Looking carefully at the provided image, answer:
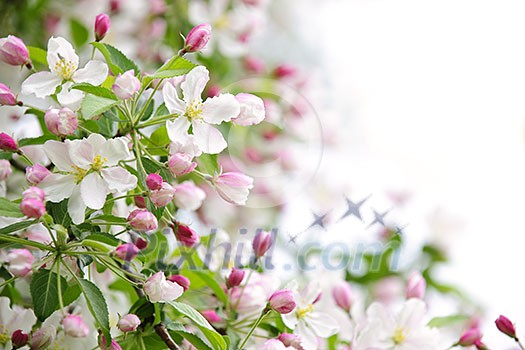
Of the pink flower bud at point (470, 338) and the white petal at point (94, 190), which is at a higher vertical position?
the pink flower bud at point (470, 338)

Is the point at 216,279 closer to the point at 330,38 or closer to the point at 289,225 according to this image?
the point at 289,225

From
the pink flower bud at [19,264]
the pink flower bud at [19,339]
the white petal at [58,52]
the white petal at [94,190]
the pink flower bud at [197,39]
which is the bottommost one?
the pink flower bud at [19,339]

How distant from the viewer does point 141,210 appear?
0.54 metres

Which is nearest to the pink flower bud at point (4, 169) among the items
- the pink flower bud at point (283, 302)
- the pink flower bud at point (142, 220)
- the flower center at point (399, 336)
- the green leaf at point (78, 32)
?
the pink flower bud at point (142, 220)

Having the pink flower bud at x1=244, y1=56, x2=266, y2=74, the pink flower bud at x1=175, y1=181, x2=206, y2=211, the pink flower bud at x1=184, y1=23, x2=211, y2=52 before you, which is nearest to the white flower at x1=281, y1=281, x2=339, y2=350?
the pink flower bud at x1=175, y1=181, x2=206, y2=211

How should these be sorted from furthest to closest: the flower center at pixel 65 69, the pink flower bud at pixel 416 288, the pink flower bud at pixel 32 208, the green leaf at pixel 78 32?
the green leaf at pixel 78 32
the pink flower bud at pixel 416 288
the flower center at pixel 65 69
the pink flower bud at pixel 32 208

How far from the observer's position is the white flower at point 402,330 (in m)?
0.66

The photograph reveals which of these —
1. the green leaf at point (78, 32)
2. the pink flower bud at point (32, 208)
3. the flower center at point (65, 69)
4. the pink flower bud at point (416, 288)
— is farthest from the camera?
the green leaf at point (78, 32)

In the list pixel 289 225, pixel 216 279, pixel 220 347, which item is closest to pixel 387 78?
pixel 289 225

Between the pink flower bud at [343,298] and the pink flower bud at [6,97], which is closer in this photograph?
the pink flower bud at [6,97]

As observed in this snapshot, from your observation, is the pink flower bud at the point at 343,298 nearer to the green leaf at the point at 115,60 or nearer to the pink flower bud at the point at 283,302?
the pink flower bud at the point at 283,302

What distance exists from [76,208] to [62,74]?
121mm

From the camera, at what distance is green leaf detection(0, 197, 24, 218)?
1.79ft

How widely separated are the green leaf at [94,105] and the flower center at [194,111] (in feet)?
0.18
